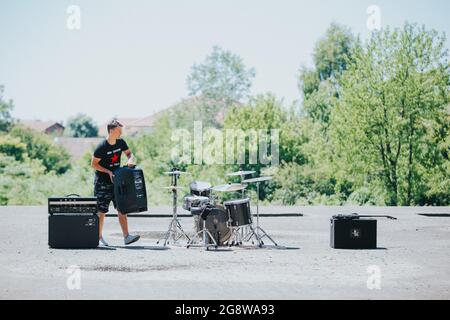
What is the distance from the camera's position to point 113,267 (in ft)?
35.4

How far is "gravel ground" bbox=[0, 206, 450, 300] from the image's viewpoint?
28.1 ft

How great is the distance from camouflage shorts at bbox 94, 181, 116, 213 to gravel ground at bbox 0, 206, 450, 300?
2.41 feet

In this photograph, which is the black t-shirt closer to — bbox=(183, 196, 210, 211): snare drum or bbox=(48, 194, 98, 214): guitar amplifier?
bbox=(48, 194, 98, 214): guitar amplifier

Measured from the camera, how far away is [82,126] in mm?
101750

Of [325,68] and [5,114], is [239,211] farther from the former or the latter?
[5,114]

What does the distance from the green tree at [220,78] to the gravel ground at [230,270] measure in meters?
48.6

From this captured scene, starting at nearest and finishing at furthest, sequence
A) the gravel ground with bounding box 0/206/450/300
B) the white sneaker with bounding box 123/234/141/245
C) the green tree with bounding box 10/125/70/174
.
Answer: the gravel ground with bounding box 0/206/450/300 → the white sneaker with bounding box 123/234/141/245 → the green tree with bounding box 10/125/70/174

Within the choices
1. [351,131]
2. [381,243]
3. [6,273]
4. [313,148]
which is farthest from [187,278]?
[313,148]

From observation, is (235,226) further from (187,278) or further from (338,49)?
(338,49)

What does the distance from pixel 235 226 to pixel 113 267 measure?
307 cm

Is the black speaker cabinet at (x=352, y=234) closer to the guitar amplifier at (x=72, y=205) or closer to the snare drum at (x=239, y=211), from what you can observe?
the snare drum at (x=239, y=211)

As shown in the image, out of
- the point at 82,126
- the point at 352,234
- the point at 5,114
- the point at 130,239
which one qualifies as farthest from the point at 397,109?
the point at 82,126

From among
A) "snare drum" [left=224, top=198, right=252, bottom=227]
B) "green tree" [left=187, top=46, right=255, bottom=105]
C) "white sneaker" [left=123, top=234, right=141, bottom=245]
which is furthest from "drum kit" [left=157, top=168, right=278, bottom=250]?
"green tree" [left=187, top=46, right=255, bottom=105]

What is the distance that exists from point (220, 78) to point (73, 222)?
52.3 m
